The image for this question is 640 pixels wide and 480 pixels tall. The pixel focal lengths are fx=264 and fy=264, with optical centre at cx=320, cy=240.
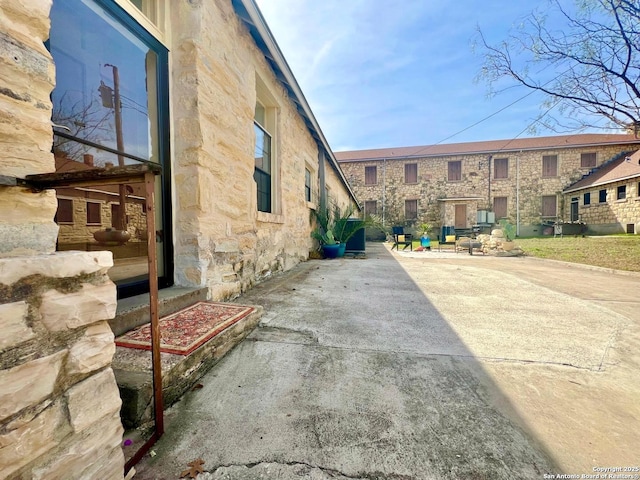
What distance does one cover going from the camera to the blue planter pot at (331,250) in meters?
6.99

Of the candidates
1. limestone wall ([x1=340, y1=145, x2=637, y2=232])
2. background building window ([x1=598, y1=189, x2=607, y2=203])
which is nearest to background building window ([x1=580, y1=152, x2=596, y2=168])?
limestone wall ([x1=340, y1=145, x2=637, y2=232])

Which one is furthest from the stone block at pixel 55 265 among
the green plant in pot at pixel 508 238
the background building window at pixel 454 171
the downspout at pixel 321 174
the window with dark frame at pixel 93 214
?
the background building window at pixel 454 171

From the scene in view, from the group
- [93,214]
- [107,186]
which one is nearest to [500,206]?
[107,186]

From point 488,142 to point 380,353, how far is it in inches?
973

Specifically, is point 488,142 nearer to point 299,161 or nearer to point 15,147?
point 299,161

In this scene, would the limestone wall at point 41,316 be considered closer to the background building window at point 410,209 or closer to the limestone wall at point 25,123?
the limestone wall at point 25,123

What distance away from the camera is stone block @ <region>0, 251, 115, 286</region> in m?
0.61

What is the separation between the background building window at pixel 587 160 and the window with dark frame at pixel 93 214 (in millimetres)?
26924

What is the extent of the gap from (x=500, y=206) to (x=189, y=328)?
2316cm

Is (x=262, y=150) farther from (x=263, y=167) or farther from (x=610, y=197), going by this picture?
(x=610, y=197)

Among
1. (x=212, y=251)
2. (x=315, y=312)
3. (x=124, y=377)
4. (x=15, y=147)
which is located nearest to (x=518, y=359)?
(x=315, y=312)

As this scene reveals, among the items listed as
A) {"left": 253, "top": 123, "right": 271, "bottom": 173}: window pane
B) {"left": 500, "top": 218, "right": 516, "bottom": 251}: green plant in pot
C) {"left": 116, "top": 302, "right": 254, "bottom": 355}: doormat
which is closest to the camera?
{"left": 116, "top": 302, "right": 254, "bottom": 355}: doormat

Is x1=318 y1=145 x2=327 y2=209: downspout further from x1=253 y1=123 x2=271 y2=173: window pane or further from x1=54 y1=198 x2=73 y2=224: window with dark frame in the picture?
x1=54 y1=198 x2=73 y2=224: window with dark frame

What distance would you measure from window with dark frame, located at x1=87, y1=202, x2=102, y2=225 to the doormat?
84 centimetres
